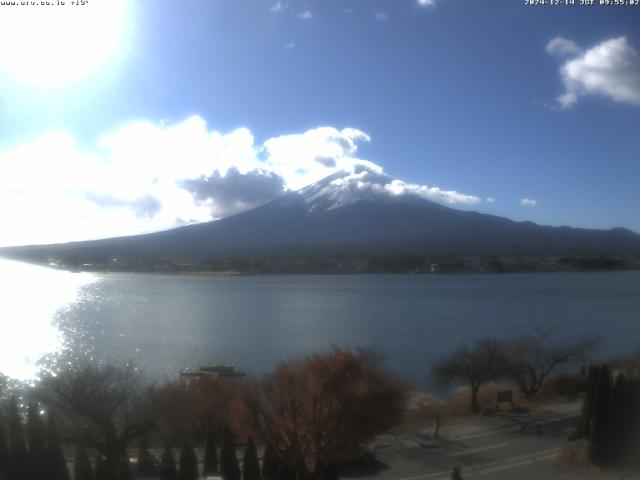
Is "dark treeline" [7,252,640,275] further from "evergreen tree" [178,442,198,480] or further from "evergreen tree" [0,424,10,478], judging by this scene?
"evergreen tree" [178,442,198,480]

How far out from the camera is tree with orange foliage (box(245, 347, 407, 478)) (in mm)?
5141

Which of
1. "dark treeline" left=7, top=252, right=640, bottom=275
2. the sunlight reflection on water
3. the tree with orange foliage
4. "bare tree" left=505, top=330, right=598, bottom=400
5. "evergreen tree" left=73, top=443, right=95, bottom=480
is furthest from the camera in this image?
"dark treeline" left=7, top=252, right=640, bottom=275

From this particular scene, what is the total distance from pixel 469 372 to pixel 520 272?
37.4m

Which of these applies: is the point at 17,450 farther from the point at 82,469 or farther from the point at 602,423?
the point at 602,423

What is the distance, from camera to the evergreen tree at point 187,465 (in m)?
4.54

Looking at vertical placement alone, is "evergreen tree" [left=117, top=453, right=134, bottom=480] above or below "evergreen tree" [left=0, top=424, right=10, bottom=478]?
below

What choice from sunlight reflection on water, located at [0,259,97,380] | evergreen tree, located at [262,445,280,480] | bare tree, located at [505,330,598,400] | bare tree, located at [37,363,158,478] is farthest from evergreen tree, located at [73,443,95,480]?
bare tree, located at [505,330,598,400]

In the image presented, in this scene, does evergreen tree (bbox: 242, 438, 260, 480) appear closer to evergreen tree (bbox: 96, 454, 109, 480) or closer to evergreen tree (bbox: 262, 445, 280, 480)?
evergreen tree (bbox: 262, 445, 280, 480)

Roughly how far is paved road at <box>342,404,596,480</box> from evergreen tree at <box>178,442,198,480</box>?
1.24 metres

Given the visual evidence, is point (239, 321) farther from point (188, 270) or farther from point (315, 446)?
point (188, 270)

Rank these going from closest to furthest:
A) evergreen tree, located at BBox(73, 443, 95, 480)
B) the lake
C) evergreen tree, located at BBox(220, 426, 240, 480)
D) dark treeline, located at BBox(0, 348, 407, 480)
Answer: evergreen tree, located at BBox(73, 443, 95, 480), dark treeline, located at BBox(0, 348, 407, 480), evergreen tree, located at BBox(220, 426, 240, 480), the lake

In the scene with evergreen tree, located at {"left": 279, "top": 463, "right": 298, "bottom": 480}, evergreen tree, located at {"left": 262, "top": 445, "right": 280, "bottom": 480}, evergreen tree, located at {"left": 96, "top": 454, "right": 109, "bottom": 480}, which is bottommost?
evergreen tree, located at {"left": 279, "top": 463, "right": 298, "bottom": 480}

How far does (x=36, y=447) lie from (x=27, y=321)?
1405 cm

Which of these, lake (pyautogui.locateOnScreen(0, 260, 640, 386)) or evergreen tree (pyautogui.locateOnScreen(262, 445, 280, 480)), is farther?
lake (pyautogui.locateOnScreen(0, 260, 640, 386))
